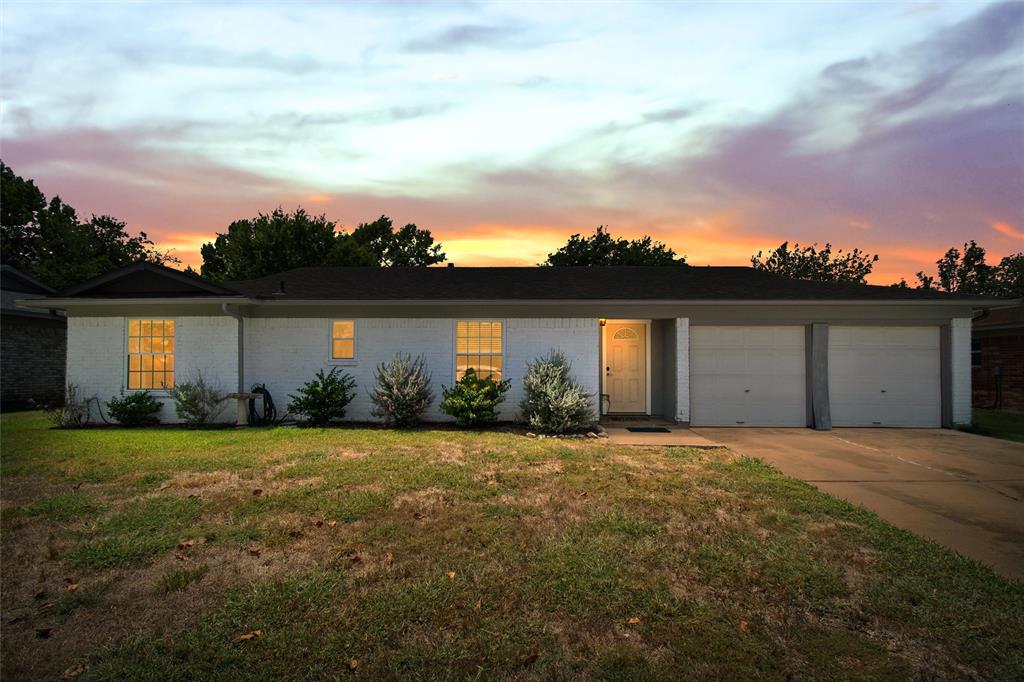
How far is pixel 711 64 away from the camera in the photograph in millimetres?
7754

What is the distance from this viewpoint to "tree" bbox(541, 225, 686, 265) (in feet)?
110

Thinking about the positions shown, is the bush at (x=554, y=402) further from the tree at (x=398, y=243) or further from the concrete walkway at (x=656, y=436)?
the tree at (x=398, y=243)

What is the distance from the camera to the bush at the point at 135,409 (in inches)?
439

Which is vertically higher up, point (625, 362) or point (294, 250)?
point (294, 250)

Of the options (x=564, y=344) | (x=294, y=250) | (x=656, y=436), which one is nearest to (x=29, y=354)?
(x=294, y=250)

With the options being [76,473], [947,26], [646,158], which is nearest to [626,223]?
[646,158]

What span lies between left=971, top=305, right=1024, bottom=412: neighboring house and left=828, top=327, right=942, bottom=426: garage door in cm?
562

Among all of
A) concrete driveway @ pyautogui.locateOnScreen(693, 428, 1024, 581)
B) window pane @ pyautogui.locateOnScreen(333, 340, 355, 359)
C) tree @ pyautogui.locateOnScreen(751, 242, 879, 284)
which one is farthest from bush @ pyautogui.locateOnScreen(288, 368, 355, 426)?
tree @ pyautogui.locateOnScreen(751, 242, 879, 284)

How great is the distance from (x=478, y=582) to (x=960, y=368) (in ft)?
43.5

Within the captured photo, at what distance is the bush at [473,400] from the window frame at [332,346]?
2.44 meters

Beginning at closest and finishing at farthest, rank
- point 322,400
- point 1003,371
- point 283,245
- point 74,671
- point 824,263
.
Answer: point 74,671 → point 322,400 → point 1003,371 → point 283,245 → point 824,263

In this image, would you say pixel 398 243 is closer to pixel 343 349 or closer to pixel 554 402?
pixel 343 349

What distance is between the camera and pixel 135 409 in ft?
36.8

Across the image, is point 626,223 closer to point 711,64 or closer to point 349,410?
point 711,64
